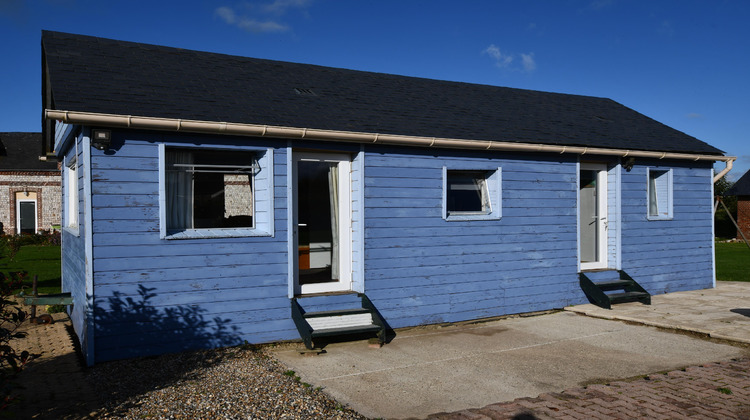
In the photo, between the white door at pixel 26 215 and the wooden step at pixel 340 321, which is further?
the white door at pixel 26 215

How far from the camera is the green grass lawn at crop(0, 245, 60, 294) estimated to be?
1221 centimetres

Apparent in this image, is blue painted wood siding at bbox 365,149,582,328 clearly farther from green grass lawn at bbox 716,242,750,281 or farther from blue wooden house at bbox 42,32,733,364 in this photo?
green grass lawn at bbox 716,242,750,281

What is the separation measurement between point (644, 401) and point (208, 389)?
380cm

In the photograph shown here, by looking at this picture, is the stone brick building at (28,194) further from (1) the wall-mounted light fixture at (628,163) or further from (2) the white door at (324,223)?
(1) the wall-mounted light fixture at (628,163)

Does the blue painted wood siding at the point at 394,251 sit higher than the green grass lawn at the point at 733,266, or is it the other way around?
the blue painted wood siding at the point at 394,251

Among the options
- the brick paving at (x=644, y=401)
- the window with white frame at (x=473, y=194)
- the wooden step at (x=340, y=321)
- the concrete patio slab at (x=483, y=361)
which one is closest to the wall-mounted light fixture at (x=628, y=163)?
the window with white frame at (x=473, y=194)

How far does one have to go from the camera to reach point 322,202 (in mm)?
7977

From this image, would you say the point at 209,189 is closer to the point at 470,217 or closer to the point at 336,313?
the point at 336,313

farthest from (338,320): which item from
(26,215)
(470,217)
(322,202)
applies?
(26,215)

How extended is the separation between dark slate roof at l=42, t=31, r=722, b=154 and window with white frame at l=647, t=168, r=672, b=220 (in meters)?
0.56

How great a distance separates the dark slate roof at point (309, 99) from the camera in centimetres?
687

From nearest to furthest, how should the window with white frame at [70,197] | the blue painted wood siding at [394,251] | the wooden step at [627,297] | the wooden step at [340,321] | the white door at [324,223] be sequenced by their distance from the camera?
the blue painted wood siding at [394,251]
the wooden step at [340,321]
the white door at [324,223]
the window with white frame at [70,197]
the wooden step at [627,297]

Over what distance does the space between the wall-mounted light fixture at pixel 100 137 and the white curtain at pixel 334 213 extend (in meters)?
2.84

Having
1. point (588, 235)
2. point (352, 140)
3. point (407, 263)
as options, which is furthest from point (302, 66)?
point (588, 235)
